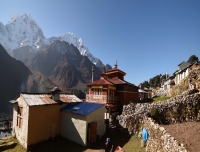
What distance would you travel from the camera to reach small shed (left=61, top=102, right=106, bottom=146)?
15172mm

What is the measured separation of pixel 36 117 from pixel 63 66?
15347cm

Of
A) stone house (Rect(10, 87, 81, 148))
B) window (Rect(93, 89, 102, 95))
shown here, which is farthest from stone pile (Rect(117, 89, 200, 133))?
stone house (Rect(10, 87, 81, 148))

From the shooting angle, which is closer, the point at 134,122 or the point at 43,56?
the point at 134,122

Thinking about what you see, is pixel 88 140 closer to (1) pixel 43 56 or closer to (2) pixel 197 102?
(2) pixel 197 102

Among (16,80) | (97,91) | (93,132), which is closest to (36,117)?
(93,132)


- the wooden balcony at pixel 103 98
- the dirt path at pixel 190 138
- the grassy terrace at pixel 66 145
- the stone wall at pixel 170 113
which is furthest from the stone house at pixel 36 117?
the dirt path at pixel 190 138

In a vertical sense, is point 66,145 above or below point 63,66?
below

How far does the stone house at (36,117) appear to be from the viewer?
14.5 meters

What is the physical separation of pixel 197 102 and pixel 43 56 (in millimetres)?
189093

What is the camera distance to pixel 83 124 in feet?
49.7

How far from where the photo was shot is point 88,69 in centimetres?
17675

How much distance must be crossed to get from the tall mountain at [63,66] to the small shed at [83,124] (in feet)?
387

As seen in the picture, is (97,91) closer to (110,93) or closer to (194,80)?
(110,93)

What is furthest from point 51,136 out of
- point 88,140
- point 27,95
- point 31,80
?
point 31,80
